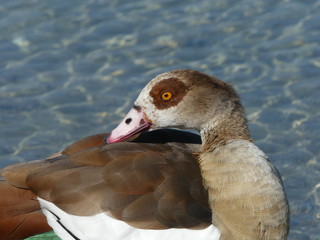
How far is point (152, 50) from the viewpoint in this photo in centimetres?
839

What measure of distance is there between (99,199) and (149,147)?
1.71 feet

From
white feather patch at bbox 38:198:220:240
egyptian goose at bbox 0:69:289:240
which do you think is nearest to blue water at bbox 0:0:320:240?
egyptian goose at bbox 0:69:289:240

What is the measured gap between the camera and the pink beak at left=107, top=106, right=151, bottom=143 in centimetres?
517

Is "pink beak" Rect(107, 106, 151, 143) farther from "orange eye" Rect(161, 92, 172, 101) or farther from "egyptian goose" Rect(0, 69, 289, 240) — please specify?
"orange eye" Rect(161, 92, 172, 101)

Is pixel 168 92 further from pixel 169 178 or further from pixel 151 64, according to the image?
pixel 151 64

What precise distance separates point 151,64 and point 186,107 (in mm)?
3035

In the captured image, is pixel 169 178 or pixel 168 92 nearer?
pixel 169 178

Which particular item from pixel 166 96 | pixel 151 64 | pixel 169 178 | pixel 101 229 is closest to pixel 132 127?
pixel 166 96

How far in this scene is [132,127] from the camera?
5.19 m

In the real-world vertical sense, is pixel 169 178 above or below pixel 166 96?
below

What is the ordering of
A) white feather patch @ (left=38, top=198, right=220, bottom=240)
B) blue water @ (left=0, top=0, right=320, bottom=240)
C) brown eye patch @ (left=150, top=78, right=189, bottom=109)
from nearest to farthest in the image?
white feather patch @ (left=38, top=198, right=220, bottom=240), brown eye patch @ (left=150, top=78, right=189, bottom=109), blue water @ (left=0, top=0, right=320, bottom=240)

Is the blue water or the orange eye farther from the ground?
the orange eye

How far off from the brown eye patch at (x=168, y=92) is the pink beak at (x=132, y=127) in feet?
0.46

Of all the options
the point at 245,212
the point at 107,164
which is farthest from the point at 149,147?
the point at 245,212
